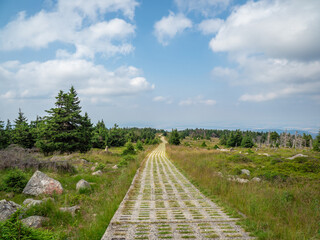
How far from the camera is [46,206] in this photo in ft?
19.3

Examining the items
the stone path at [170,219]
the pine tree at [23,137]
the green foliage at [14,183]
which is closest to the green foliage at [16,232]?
the stone path at [170,219]

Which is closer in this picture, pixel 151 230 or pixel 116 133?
pixel 151 230

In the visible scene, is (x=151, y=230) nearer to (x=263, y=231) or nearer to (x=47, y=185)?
(x=263, y=231)

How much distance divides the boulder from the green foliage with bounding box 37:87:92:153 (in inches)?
706

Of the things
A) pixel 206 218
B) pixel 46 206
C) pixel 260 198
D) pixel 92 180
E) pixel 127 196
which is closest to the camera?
pixel 206 218

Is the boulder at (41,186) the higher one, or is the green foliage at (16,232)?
the green foliage at (16,232)

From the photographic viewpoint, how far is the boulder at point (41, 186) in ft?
25.6

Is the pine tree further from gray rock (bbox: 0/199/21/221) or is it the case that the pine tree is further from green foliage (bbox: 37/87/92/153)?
gray rock (bbox: 0/199/21/221)

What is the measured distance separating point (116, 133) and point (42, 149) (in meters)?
39.2

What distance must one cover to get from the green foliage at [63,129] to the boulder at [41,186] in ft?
58.8

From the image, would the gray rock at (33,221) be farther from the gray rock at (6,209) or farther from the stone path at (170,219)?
the stone path at (170,219)

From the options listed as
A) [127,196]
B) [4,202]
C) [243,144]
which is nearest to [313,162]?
[127,196]

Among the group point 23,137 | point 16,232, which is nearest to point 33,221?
point 16,232

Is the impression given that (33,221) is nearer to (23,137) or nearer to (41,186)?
(41,186)
